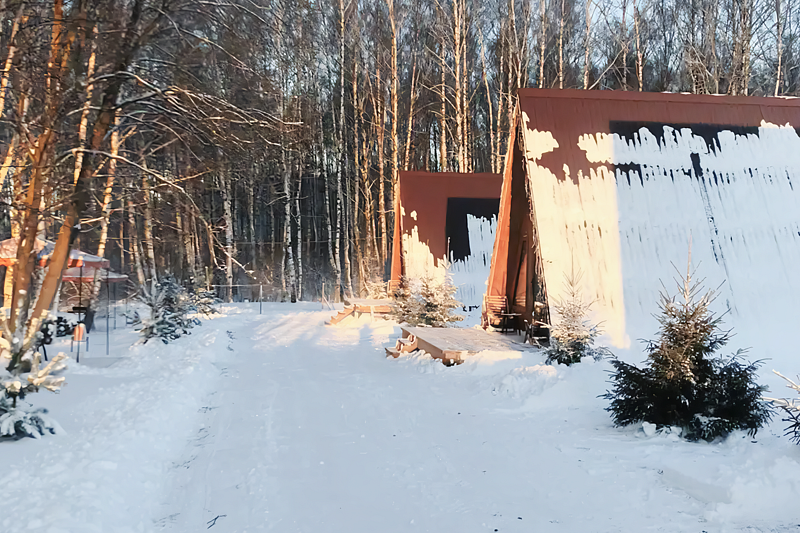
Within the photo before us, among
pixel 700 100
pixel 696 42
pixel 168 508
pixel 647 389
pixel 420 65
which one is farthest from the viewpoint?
A: pixel 420 65

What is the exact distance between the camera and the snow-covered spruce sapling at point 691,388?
20.5 feet

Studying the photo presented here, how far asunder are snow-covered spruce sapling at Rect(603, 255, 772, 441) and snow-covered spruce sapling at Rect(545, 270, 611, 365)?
99.5 inches

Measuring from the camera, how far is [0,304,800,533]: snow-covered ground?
4.56 m

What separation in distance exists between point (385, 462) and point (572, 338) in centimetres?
472

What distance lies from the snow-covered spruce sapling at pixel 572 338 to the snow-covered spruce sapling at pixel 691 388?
2527 mm

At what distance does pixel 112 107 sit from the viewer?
10750 millimetres

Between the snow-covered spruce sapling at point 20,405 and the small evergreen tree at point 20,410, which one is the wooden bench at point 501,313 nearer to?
the snow-covered spruce sapling at point 20,405

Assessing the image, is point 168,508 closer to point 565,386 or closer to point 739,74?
point 565,386

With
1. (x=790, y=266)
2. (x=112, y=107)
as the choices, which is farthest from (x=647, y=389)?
(x=112, y=107)

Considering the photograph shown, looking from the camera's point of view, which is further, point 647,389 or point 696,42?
point 696,42

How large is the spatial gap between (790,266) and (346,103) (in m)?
30.5

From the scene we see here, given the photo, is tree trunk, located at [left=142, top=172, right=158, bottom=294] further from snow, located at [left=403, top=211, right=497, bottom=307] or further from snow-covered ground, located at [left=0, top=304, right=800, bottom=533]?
snow, located at [left=403, top=211, right=497, bottom=307]

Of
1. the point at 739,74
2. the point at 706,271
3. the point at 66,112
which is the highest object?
the point at 739,74

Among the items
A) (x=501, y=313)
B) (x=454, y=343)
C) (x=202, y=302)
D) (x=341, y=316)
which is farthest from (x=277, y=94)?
(x=202, y=302)
